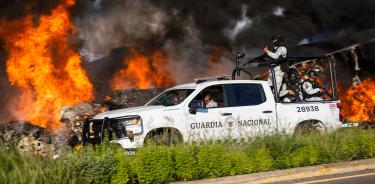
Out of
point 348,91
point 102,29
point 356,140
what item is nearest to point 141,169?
point 356,140

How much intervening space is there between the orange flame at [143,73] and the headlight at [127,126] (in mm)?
10580

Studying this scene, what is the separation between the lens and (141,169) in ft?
24.3

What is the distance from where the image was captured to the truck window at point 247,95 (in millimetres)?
10570

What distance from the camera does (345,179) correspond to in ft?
25.9

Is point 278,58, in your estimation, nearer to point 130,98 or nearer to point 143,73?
point 130,98

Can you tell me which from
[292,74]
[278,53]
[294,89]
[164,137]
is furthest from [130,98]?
[164,137]

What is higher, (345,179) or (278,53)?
(278,53)

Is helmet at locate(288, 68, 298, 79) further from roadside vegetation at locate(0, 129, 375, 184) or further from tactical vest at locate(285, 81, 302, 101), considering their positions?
roadside vegetation at locate(0, 129, 375, 184)

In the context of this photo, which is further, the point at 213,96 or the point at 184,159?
the point at 213,96

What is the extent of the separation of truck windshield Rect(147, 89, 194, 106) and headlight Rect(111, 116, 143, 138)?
1020 mm

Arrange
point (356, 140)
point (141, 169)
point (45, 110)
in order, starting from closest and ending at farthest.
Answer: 1. point (141, 169)
2. point (356, 140)
3. point (45, 110)

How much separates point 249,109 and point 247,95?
1.17 feet

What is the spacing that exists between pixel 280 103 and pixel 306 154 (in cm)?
242

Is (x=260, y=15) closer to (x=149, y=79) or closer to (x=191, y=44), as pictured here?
(x=191, y=44)
